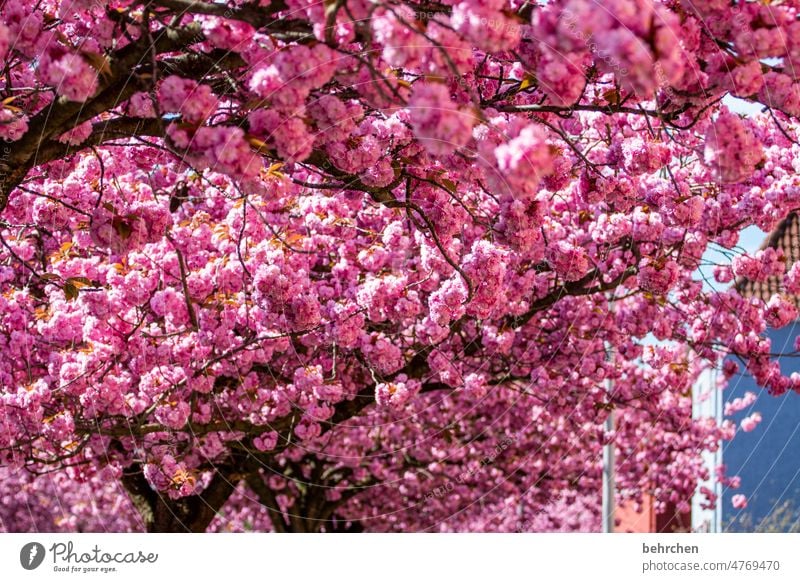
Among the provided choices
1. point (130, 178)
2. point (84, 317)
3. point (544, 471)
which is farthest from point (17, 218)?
point (544, 471)

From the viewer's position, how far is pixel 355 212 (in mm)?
7730

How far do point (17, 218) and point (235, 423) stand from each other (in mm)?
3158

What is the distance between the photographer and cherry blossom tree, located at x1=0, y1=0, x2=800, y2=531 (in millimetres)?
3289

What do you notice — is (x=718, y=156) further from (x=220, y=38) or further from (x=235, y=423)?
(x=235, y=423)

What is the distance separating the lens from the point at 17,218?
241 inches
